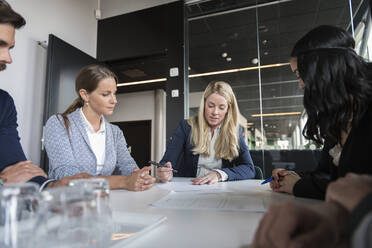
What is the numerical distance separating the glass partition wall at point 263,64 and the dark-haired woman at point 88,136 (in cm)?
172

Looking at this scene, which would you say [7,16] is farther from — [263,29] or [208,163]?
[263,29]

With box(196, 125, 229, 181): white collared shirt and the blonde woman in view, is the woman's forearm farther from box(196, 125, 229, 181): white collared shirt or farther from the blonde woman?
box(196, 125, 229, 181): white collared shirt

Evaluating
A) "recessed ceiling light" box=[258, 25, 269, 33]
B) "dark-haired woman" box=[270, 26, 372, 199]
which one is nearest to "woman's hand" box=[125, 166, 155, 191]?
"dark-haired woman" box=[270, 26, 372, 199]

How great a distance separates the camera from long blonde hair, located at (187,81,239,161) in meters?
1.85

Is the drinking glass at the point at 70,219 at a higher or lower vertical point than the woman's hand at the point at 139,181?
higher

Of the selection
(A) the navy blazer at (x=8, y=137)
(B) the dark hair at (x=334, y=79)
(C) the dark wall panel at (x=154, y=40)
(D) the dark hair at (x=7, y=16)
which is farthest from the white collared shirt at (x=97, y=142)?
(C) the dark wall panel at (x=154, y=40)

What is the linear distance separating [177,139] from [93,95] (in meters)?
0.74

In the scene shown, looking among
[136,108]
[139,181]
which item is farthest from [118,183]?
[136,108]

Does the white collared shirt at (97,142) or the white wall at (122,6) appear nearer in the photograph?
the white collared shirt at (97,142)

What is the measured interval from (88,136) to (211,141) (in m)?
0.93

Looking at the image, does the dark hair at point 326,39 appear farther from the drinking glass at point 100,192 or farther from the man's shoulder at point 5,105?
the man's shoulder at point 5,105

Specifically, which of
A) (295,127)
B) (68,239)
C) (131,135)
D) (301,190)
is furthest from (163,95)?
(68,239)

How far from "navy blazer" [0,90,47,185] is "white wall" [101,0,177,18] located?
120 inches

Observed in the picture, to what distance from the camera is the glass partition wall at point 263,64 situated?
3.37 m
